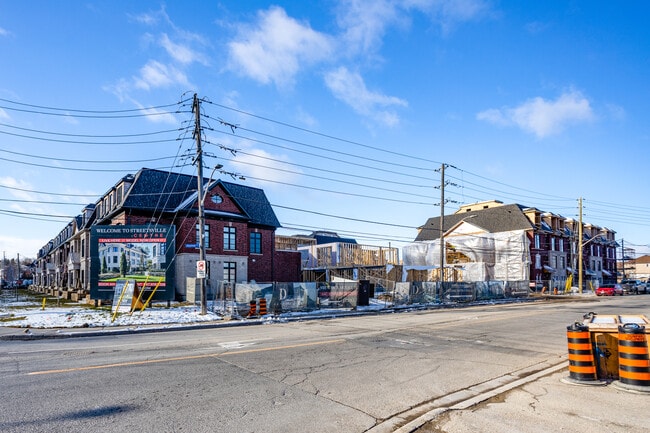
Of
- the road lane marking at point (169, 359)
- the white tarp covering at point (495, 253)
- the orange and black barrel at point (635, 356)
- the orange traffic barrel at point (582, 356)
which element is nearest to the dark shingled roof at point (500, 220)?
the white tarp covering at point (495, 253)

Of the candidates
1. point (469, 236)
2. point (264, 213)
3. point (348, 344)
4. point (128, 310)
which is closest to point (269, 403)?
point (348, 344)

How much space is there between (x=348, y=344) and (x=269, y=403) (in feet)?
19.4

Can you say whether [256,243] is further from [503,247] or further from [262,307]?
[503,247]

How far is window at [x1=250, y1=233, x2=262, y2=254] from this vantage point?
131ft

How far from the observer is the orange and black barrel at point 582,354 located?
734 cm

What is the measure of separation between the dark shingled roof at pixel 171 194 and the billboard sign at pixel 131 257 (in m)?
5.49

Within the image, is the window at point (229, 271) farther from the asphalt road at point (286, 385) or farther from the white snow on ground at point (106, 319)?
the asphalt road at point (286, 385)

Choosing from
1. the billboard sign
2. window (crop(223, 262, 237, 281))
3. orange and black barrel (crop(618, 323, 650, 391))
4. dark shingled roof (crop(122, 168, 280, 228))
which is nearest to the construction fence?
the billboard sign

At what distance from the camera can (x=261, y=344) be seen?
12.2 m

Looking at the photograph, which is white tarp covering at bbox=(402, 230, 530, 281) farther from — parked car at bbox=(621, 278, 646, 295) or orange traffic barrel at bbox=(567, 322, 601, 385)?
orange traffic barrel at bbox=(567, 322, 601, 385)

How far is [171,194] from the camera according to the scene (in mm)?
36031

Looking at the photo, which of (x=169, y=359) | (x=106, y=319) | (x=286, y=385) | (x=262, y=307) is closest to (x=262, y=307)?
(x=262, y=307)

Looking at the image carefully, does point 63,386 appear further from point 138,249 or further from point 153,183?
point 153,183

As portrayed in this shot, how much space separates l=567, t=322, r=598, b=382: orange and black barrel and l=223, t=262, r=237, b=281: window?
31.4 meters
